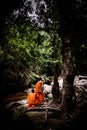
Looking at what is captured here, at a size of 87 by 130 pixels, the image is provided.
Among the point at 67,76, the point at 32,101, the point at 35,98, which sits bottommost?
the point at 32,101

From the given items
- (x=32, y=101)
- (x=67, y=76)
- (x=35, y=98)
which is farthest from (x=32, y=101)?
(x=67, y=76)

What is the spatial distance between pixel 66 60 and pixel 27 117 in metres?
3.21

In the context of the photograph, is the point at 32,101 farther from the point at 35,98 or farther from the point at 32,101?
the point at 35,98

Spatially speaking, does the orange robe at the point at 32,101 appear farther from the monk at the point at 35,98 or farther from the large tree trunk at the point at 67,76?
the large tree trunk at the point at 67,76

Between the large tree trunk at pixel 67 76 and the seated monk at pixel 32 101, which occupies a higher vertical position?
the large tree trunk at pixel 67 76

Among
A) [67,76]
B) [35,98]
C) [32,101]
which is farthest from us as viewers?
[35,98]

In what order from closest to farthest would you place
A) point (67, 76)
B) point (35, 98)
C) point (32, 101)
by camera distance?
point (67, 76), point (32, 101), point (35, 98)

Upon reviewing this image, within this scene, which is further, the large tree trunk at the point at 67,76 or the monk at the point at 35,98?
the monk at the point at 35,98

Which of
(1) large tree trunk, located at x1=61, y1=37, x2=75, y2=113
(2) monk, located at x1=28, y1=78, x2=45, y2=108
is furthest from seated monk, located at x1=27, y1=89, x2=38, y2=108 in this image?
(1) large tree trunk, located at x1=61, y1=37, x2=75, y2=113

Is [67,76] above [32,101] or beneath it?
above

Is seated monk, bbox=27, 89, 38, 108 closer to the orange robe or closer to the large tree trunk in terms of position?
the orange robe

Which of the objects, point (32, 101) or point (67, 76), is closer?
point (67, 76)

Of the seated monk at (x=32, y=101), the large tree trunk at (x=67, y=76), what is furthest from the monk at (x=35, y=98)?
the large tree trunk at (x=67, y=76)

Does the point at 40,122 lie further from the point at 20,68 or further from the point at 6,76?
the point at 20,68
